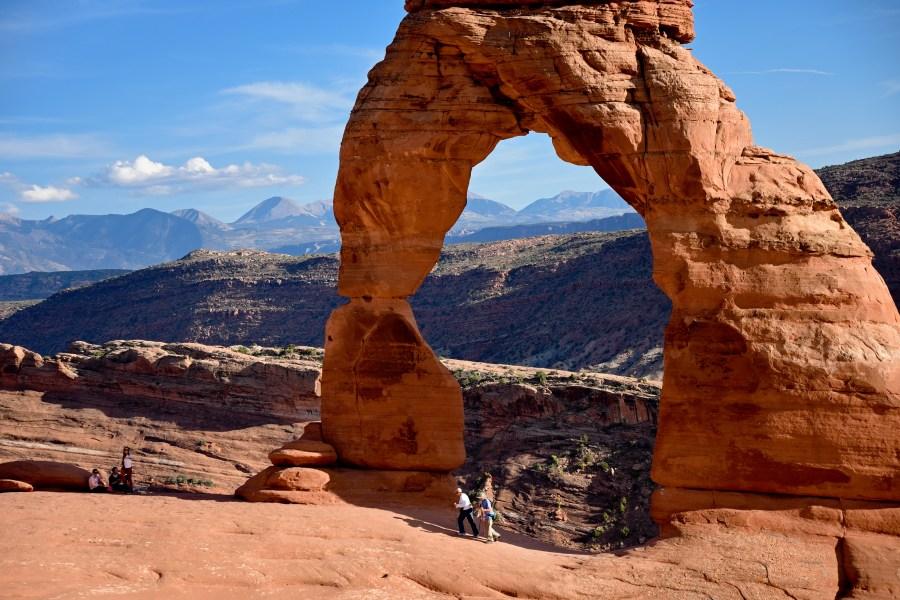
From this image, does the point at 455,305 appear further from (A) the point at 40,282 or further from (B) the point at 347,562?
(A) the point at 40,282

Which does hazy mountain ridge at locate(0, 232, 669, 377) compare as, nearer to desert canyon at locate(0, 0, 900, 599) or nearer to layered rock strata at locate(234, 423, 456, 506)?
layered rock strata at locate(234, 423, 456, 506)

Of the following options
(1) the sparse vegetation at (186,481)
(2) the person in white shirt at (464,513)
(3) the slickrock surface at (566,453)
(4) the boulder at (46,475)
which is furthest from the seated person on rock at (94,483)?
(3) the slickrock surface at (566,453)

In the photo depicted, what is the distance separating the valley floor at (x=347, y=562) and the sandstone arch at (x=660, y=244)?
1.69m

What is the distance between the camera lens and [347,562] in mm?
17328

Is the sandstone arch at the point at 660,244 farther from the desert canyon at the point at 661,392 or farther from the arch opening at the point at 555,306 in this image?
the arch opening at the point at 555,306

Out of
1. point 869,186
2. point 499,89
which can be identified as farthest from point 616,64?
point 869,186

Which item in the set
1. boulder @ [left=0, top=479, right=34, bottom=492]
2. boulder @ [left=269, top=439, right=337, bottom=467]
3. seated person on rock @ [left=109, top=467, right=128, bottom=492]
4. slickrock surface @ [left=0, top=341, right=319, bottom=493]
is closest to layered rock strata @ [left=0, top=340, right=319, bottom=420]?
slickrock surface @ [left=0, top=341, right=319, bottom=493]

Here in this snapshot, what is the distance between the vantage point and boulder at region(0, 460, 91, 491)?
22.6 metres

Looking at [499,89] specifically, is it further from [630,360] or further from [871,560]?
[630,360]

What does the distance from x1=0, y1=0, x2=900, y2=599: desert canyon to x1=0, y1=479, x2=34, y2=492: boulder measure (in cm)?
69

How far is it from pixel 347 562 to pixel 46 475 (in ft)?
27.2

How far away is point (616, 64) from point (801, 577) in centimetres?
879

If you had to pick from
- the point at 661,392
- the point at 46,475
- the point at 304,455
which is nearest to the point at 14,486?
the point at 46,475

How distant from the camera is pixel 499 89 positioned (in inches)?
853
